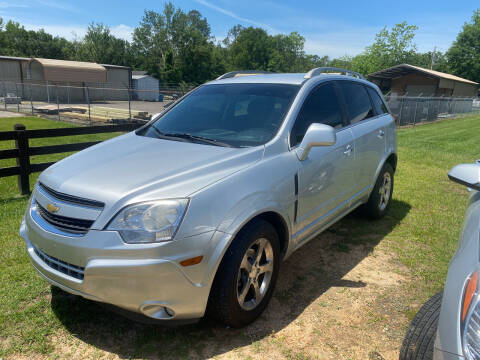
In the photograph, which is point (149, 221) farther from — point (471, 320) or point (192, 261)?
point (471, 320)

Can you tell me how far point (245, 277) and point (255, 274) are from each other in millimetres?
92

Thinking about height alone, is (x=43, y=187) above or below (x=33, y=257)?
above

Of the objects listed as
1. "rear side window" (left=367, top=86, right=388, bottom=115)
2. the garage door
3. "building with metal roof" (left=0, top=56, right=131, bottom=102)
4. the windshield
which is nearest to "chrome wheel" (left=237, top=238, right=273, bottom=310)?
the windshield

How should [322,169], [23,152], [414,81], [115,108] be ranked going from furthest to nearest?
[414,81] < [115,108] < [23,152] < [322,169]

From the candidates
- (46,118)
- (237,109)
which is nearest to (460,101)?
(46,118)

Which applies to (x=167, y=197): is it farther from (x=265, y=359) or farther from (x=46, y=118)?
(x=46, y=118)

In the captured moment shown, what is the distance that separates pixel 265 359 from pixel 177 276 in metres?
0.89

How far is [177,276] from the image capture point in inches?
87.5

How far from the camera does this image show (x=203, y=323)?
284 centimetres

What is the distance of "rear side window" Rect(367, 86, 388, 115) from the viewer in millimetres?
4926

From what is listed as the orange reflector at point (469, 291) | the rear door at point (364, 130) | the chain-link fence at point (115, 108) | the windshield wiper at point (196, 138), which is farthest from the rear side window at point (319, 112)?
the chain-link fence at point (115, 108)

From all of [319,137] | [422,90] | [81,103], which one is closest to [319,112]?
[319,137]

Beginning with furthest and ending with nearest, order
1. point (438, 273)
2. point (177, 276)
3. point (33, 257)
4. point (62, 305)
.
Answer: point (438, 273) → point (62, 305) → point (33, 257) → point (177, 276)

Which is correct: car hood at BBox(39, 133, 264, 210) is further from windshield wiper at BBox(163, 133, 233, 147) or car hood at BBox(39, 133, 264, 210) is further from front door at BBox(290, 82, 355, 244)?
front door at BBox(290, 82, 355, 244)
